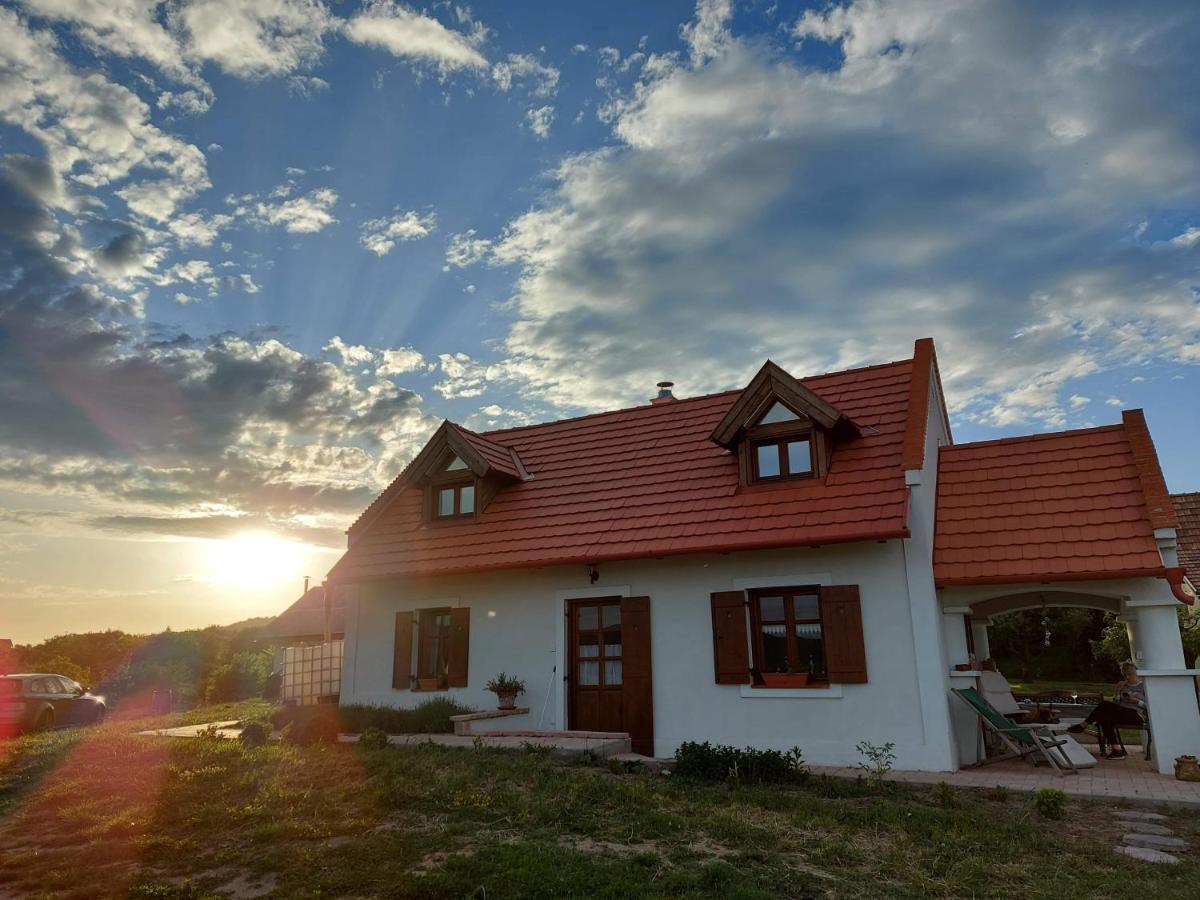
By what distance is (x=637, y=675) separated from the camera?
554 inches

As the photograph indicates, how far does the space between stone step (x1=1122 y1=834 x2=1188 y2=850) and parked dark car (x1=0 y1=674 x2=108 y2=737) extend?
20292 millimetres

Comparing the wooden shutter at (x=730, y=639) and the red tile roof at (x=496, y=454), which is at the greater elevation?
the red tile roof at (x=496, y=454)

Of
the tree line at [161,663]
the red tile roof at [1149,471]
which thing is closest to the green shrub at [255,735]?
the red tile roof at [1149,471]

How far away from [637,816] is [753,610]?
19.8 ft

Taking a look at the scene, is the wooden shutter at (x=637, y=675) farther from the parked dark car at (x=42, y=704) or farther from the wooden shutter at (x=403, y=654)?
the parked dark car at (x=42, y=704)

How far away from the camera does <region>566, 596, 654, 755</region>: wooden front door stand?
1397 centimetres

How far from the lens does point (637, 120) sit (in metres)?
11.8

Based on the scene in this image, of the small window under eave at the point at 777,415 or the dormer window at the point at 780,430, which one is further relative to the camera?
the small window under eave at the point at 777,415

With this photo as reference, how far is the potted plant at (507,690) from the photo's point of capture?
1473 centimetres

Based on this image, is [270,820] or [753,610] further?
[753,610]

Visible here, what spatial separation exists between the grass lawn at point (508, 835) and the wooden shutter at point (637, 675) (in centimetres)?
326

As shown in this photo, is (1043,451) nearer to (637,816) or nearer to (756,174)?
(756,174)

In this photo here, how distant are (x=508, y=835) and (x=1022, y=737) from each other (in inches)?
335

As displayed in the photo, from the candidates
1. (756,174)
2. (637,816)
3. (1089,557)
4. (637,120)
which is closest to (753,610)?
(1089,557)
